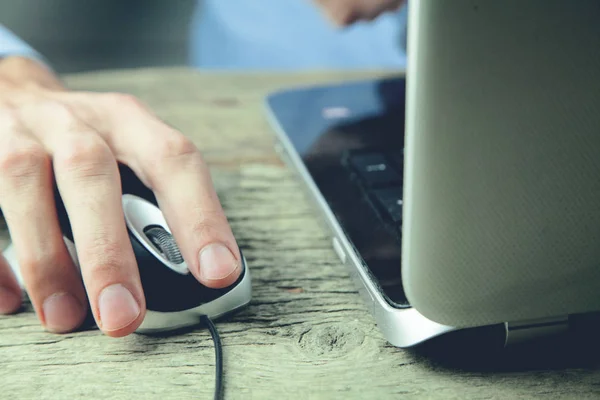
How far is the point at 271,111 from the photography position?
0.66 metres

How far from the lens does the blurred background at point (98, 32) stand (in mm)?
1678

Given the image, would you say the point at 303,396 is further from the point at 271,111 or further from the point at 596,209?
the point at 271,111

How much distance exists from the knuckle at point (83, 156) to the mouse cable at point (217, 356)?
13 cm

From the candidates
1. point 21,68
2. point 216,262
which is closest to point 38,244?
point 216,262

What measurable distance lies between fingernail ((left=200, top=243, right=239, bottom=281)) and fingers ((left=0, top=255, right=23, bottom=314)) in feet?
0.45

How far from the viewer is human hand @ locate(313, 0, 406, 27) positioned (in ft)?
2.62

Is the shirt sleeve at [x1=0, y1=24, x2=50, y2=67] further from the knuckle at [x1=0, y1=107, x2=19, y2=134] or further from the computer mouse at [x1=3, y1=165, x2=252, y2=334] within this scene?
the computer mouse at [x1=3, y1=165, x2=252, y2=334]

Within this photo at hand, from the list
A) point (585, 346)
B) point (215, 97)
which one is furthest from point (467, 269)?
point (215, 97)

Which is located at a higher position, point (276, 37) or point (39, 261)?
point (39, 261)

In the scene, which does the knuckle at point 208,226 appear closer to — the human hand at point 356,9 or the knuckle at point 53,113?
the knuckle at point 53,113

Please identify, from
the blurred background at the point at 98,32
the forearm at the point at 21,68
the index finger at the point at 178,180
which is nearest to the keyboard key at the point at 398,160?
the index finger at the point at 178,180

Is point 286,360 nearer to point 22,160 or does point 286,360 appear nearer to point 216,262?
point 216,262

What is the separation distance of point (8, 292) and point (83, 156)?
4.1 inches

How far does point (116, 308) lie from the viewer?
0.34 meters
